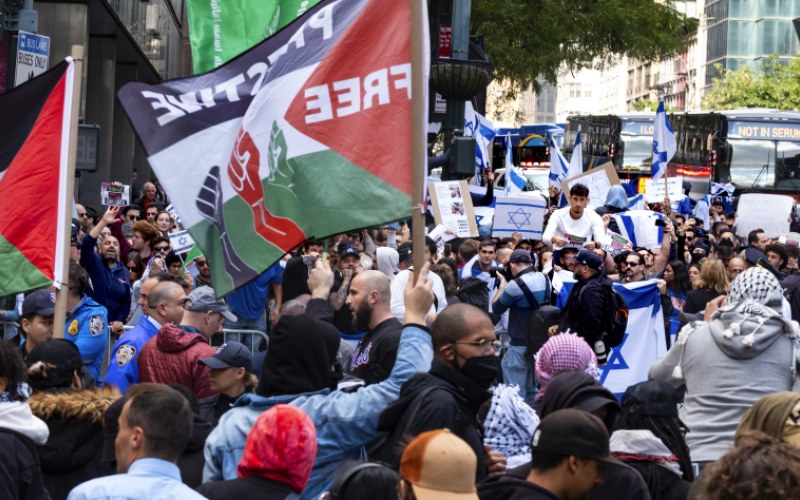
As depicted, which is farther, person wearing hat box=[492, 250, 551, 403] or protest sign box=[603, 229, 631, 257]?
protest sign box=[603, 229, 631, 257]

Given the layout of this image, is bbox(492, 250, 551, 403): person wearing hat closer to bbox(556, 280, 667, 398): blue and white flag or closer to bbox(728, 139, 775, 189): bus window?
bbox(556, 280, 667, 398): blue and white flag

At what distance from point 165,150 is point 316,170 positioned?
0.75 metres

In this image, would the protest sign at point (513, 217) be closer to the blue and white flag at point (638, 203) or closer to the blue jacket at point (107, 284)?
the blue and white flag at point (638, 203)

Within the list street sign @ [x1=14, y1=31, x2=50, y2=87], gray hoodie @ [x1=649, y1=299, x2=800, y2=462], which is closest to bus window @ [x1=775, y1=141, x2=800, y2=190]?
street sign @ [x1=14, y1=31, x2=50, y2=87]

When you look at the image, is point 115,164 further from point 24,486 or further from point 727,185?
point 24,486

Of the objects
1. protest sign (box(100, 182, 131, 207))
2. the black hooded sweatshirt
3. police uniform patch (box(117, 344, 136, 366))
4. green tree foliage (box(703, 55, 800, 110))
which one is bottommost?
police uniform patch (box(117, 344, 136, 366))

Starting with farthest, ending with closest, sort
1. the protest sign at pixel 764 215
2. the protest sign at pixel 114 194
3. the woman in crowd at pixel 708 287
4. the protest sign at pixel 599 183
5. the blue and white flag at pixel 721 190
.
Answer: the blue and white flag at pixel 721 190
the protest sign at pixel 764 215
the protest sign at pixel 599 183
the protest sign at pixel 114 194
the woman in crowd at pixel 708 287

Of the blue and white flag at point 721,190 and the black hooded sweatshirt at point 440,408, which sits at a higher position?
the blue and white flag at point 721,190

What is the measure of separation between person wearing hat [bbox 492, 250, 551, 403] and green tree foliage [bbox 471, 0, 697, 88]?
19.3 metres

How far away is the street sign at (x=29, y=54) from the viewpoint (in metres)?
12.4

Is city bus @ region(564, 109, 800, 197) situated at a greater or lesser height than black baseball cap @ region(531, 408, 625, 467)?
greater

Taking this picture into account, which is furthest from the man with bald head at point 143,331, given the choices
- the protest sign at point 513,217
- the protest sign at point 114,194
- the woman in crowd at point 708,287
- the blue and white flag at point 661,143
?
the blue and white flag at point 661,143

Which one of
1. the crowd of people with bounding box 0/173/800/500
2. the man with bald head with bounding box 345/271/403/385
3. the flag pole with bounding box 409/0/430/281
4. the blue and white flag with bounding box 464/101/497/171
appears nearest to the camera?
the crowd of people with bounding box 0/173/800/500

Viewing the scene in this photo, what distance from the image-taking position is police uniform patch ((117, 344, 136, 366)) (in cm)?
757
